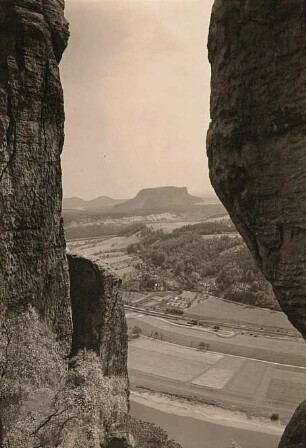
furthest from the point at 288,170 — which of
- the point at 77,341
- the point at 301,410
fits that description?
the point at 77,341

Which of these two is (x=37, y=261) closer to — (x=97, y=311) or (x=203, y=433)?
(x=97, y=311)

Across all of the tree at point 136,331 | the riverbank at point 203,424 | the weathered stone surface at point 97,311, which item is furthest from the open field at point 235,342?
the weathered stone surface at point 97,311

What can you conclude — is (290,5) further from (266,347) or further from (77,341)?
(266,347)

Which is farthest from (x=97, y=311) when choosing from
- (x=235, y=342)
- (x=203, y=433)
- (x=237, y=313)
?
(x=237, y=313)

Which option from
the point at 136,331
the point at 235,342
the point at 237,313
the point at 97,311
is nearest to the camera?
the point at 97,311

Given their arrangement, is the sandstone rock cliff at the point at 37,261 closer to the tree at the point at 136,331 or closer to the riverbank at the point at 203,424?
the riverbank at the point at 203,424

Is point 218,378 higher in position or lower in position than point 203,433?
higher

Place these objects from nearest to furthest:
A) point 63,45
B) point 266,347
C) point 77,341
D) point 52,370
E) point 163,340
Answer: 1. point 52,370
2. point 63,45
3. point 77,341
4. point 266,347
5. point 163,340
